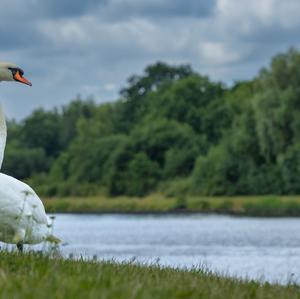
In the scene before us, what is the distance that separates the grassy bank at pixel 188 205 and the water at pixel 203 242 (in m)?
4.29

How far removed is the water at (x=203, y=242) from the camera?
3195 centimetres

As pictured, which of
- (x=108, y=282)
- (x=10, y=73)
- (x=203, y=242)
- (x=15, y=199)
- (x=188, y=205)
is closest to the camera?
(x=108, y=282)

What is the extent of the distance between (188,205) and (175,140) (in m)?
24.4

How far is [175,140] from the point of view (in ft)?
332

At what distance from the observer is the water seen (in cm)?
3195

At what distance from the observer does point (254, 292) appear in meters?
8.31

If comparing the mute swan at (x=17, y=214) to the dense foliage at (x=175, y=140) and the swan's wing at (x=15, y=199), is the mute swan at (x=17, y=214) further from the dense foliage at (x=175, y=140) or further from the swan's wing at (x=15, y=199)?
the dense foliage at (x=175, y=140)

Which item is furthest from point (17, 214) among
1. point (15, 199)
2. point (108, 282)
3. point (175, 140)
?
point (175, 140)

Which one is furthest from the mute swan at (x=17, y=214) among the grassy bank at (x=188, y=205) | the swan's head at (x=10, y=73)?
the grassy bank at (x=188, y=205)

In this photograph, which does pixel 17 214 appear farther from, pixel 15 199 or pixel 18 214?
pixel 15 199

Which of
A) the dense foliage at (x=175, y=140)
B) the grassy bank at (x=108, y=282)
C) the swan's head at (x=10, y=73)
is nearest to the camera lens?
the grassy bank at (x=108, y=282)

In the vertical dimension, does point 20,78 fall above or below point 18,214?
above

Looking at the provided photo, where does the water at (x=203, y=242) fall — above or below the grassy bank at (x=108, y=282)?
below

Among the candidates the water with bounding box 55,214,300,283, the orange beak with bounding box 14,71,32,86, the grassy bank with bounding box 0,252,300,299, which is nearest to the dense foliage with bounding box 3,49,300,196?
the water with bounding box 55,214,300,283
